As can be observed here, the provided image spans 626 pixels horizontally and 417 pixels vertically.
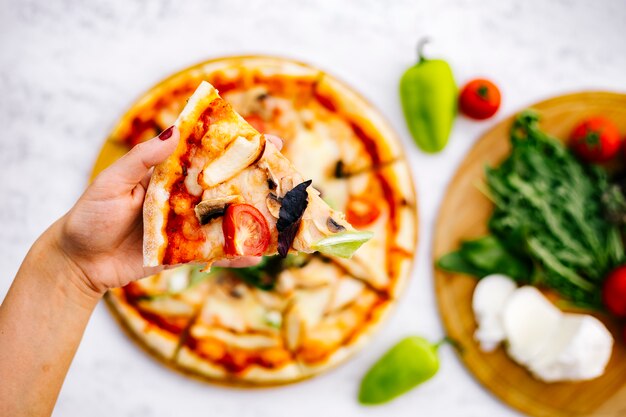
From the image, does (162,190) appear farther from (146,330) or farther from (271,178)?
(146,330)

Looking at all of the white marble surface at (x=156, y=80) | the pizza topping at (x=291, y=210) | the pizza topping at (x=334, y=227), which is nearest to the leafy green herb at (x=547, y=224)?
the white marble surface at (x=156, y=80)

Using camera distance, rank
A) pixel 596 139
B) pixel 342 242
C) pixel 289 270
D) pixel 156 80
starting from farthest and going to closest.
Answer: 1. pixel 156 80
2. pixel 596 139
3. pixel 289 270
4. pixel 342 242

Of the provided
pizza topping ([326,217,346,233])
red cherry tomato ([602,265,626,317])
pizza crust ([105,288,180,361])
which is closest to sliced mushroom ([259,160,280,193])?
pizza topping ([326,217,346,233])

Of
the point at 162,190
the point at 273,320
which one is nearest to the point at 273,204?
the point at 162,190

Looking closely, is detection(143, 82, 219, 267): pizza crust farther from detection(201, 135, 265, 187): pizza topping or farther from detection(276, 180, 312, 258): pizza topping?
detection(276, 180, 312, 258): pizza topping

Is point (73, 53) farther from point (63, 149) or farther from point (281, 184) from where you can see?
point (281, 184)
